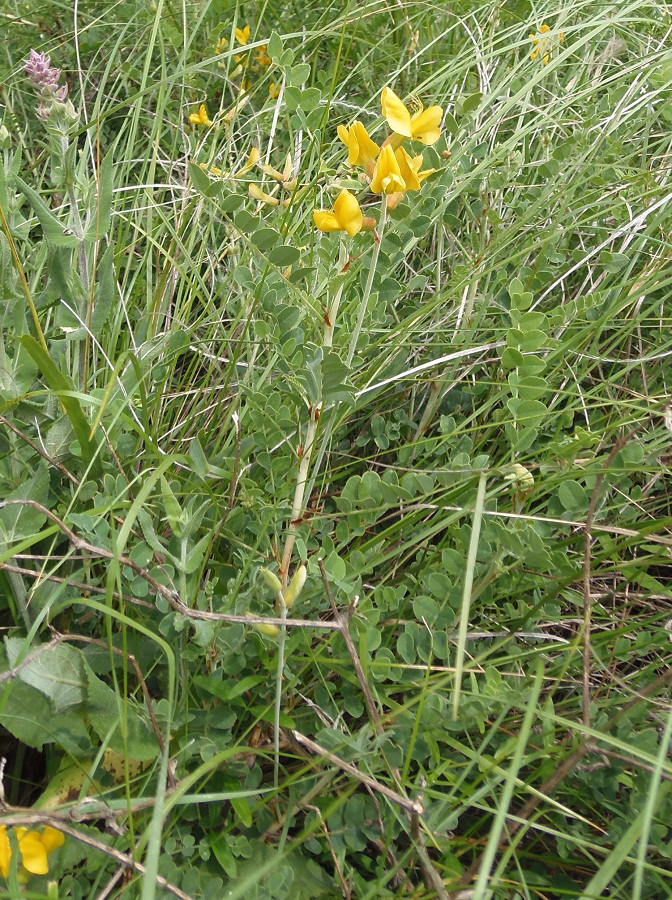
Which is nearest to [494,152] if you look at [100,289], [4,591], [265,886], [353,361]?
[353,361]

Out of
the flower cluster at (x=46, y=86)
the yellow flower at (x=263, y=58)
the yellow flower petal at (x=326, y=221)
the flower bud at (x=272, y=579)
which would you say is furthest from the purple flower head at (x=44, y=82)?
the yellow flower at (x=263, y=58)

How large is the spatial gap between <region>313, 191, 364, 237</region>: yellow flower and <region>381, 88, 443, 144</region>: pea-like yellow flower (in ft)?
0.38

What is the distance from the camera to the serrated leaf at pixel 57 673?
3.01 ft

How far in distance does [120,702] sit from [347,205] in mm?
629

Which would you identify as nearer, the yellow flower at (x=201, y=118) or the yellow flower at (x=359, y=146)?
the yellow flower at (x=359, y=146)

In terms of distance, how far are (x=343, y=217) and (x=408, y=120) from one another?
166mm

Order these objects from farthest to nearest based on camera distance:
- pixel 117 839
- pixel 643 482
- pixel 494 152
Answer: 1. pixel 494 152
2. pixel 643 482
3. pixel 117 839

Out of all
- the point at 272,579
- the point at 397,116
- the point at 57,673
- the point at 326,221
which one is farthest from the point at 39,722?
the point at 397,116

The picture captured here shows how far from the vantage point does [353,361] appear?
41.0 inches

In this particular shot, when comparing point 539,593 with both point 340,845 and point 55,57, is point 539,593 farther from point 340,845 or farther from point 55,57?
point 55,57

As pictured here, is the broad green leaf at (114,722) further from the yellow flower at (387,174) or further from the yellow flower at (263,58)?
the yellow flower at (263,58)

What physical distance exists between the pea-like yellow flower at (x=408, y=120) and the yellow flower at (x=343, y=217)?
0.12 metres

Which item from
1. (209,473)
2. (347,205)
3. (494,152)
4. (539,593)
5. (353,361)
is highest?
(347,205)

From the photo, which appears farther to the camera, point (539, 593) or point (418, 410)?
point (418, 410)
